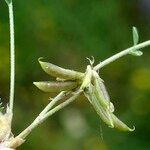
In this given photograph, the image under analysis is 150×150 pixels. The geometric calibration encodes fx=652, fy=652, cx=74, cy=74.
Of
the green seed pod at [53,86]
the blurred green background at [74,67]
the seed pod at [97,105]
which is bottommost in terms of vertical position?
the blurred green background at [74,67]

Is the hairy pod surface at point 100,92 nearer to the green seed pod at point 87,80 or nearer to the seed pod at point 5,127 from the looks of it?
the green seed pod at point 87,80

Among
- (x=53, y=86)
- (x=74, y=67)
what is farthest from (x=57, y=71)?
(x=74, y=67)

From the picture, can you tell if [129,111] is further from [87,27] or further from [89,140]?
[87,27]

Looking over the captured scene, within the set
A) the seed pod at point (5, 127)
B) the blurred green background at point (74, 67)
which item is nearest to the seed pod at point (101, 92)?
the seed pod at point (5, 127)

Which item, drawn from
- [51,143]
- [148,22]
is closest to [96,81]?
[51,143]

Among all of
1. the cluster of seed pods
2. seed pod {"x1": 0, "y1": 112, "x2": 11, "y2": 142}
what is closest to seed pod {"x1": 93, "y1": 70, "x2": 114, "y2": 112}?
the cluster of seed pods
